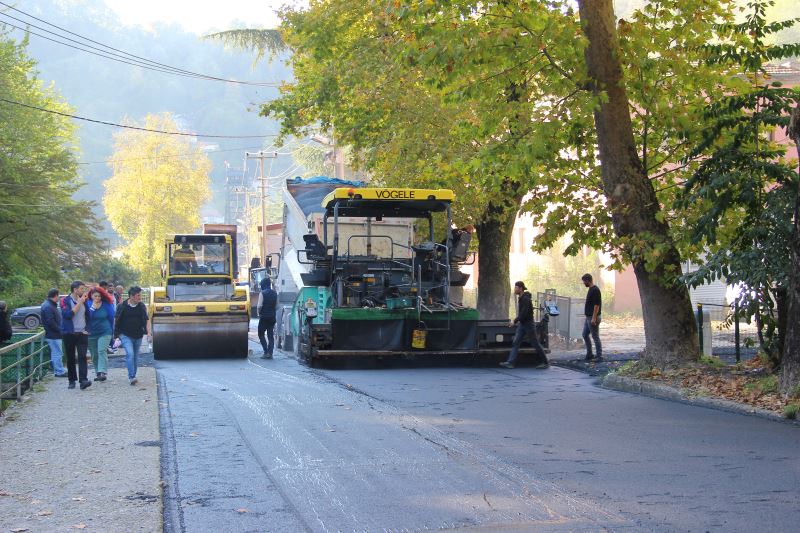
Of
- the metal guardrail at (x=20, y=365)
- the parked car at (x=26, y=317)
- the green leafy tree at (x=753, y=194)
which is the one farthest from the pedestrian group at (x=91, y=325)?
the parked car at (x=26, y=317)

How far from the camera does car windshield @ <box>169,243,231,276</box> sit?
78.6 feet

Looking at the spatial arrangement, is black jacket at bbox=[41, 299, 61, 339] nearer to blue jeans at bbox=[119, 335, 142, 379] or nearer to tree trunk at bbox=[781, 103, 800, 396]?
blue jeans at bbox=[119, 335, 142, 379]

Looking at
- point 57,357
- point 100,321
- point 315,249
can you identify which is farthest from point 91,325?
point 315,249

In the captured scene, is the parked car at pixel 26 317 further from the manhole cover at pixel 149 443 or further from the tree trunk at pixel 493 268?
the manhole cover at pixel 149 443

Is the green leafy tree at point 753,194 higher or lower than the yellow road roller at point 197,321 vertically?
higher

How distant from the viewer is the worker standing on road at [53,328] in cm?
1629

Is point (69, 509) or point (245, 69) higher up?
point (245, 69)

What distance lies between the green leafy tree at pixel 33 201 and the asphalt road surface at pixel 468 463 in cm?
1968

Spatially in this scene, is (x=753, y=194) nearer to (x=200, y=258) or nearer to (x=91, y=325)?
(x=91, y=325)

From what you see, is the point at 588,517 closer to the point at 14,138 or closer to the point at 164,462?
the point at 164,462

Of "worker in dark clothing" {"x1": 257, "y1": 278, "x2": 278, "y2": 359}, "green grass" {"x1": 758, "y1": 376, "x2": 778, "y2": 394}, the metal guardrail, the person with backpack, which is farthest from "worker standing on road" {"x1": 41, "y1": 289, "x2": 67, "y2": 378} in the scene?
"green grass" {"x1": 758, "y1": 376, "x2": 778, "y2": 394}

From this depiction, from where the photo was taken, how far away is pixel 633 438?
10148 millimetres

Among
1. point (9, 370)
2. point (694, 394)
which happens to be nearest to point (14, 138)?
point (9, 370)

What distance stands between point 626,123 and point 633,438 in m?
6.69
